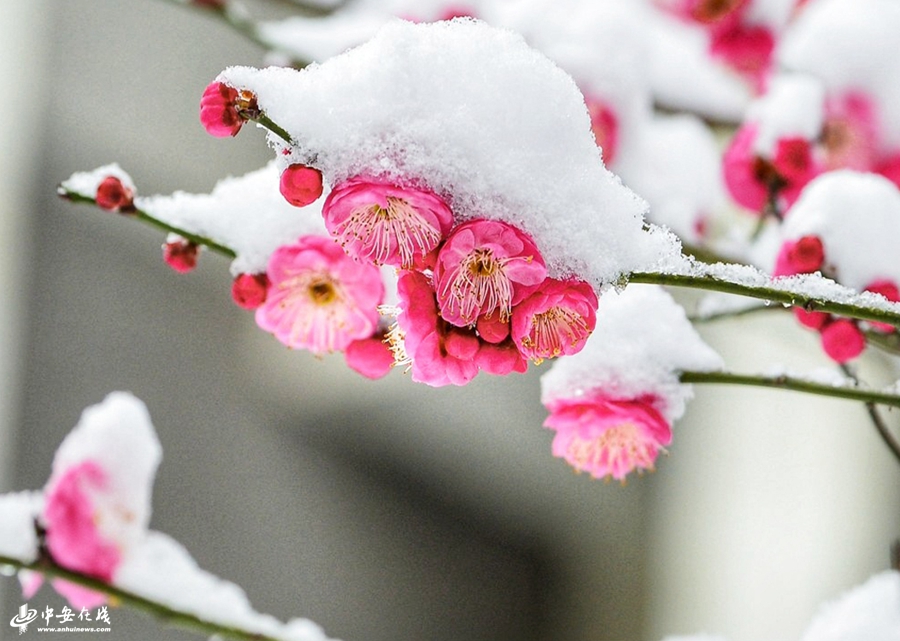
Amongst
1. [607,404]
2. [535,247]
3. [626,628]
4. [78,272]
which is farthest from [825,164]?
[626,628]

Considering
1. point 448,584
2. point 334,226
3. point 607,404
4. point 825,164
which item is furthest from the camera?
point 448,584

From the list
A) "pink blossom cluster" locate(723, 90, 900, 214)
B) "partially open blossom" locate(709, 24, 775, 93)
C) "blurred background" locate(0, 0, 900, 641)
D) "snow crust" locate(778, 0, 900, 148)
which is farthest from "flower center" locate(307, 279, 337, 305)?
"blurred background" locate(0, 0, 900, 641)

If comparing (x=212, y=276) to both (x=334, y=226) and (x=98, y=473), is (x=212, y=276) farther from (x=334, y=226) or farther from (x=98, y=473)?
(x=334, y=226)

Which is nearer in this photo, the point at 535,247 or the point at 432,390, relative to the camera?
the point at 535,247

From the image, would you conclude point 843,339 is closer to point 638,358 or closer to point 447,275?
point 638,358

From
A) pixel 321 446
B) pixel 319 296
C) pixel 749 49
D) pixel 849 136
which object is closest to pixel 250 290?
pixel 319 296

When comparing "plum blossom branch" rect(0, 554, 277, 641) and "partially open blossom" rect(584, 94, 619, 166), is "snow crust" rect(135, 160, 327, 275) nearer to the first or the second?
"plum blossom branch" rect(0, 554, 277, 641)
